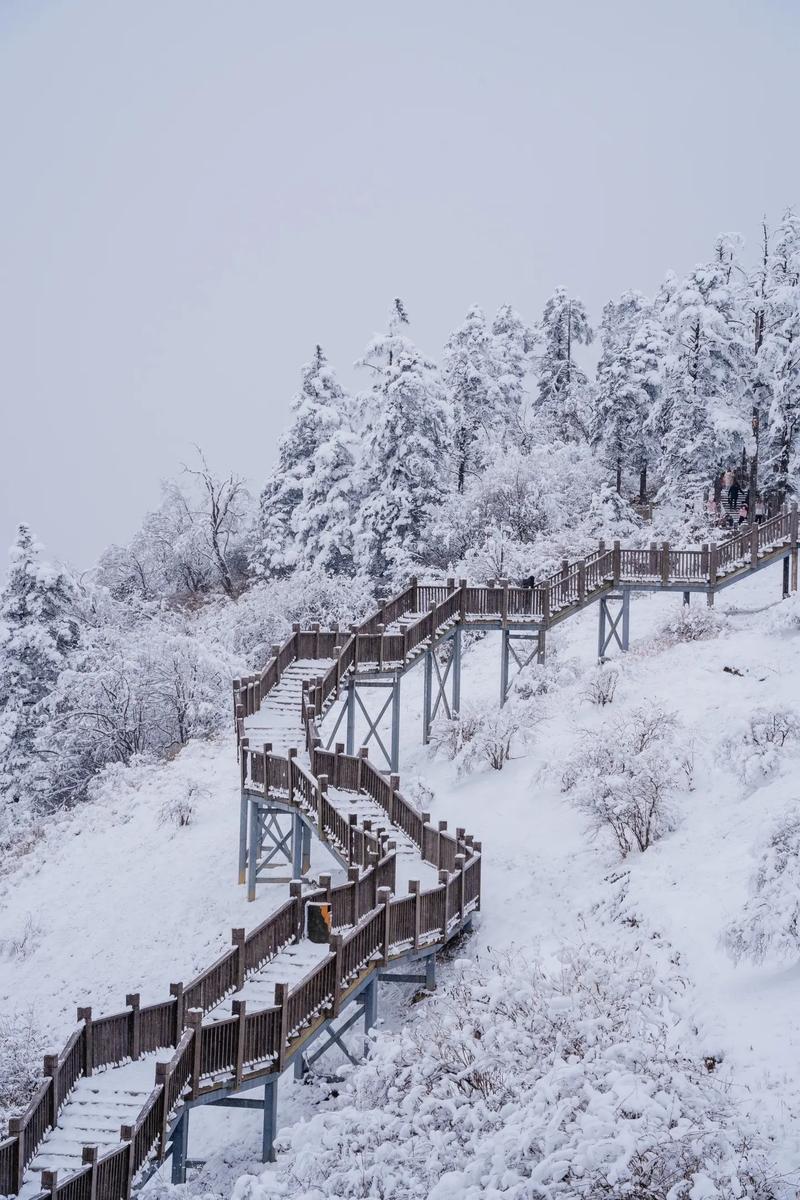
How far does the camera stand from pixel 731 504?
42156 millimetres

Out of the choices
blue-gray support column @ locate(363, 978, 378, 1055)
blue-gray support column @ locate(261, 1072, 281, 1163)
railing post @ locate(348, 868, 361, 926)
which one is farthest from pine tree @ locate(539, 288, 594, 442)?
blue-gray support column @ locate(261, 1072, 281, 1163)

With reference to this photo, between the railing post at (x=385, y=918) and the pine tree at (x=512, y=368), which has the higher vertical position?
the pine tree at (x=512, y=368)

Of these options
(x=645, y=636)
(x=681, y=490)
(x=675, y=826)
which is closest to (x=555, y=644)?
(x=645, y=636)

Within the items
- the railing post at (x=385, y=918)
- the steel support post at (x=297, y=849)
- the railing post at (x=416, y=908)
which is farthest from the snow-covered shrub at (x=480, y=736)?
the railing post at (x=385, y=918)

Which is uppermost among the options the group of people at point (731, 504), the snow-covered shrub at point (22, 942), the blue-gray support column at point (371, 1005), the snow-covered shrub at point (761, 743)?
the group of people at point (731, 504)

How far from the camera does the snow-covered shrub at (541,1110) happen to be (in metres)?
8.77

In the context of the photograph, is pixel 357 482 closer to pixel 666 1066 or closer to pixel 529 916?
pixel 529 916

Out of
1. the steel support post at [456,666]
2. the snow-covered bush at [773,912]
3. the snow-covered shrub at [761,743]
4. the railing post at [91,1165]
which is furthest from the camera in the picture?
Result: the steel support post at [456,666]

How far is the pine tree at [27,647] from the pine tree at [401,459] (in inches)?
478

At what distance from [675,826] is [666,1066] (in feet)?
30.5

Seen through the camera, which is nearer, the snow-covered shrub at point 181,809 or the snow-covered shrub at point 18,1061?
the snow-covered shrub at point 18,1061

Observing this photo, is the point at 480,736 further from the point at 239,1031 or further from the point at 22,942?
the point at 239,1031

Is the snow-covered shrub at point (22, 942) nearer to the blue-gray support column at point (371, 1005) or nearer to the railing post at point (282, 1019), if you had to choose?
the blue-gray support column at point (371, 1005)

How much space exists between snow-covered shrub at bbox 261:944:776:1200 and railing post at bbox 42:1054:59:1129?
340cm
